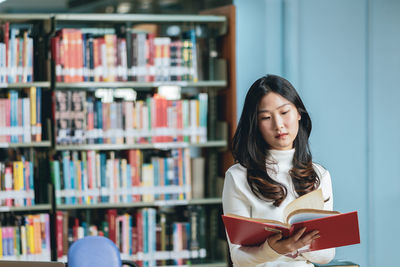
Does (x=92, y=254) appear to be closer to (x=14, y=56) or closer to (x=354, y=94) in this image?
(x=14, y=56)

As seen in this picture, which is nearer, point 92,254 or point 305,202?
point 305,202

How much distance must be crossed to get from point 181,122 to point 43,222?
1.10 metres

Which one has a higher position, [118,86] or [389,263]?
[118,86]

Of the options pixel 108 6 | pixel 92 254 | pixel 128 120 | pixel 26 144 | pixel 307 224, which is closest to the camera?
pixel 307 224

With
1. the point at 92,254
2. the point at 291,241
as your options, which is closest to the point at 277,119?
the point at 291,241

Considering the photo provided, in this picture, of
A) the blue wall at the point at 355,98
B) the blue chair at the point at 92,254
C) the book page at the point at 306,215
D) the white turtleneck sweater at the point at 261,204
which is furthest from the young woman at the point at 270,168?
the blue wall at the point at 355,98

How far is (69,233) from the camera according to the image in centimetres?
378

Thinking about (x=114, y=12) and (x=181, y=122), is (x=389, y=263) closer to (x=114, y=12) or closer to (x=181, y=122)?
(x=181, y=122)

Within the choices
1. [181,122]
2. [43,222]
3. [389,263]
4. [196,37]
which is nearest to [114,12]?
[196,37]

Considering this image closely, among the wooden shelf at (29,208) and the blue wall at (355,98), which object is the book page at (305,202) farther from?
the blue wall at (355,98)

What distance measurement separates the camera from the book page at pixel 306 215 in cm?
157

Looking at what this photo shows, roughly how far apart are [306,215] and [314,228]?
4 centimetres

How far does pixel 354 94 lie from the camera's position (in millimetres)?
4191

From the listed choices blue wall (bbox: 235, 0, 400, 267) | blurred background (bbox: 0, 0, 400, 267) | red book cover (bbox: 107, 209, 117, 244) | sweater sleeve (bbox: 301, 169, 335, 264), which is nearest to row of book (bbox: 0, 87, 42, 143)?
red book cover (bbox: 107, 209, 117, 244)
